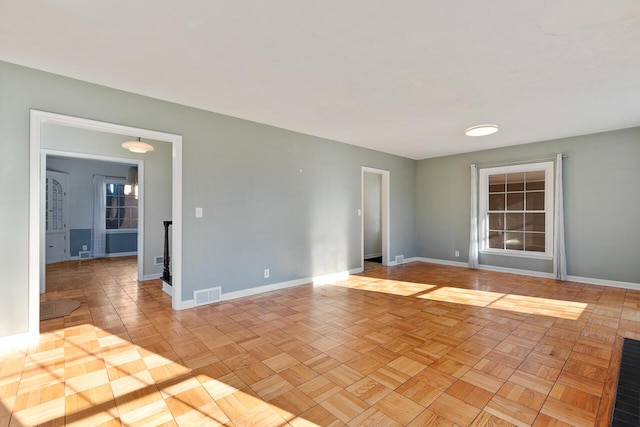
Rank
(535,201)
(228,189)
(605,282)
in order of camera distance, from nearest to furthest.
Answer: (228,189) < (605,282) < (535,201)

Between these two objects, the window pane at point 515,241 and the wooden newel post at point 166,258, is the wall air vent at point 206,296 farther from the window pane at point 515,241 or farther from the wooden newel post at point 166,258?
the window pane at point 515,241

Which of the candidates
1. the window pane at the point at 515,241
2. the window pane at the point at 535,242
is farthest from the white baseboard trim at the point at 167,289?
the window pane at the point at 535,242

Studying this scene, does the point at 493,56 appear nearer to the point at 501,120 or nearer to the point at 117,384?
the point at 501,120

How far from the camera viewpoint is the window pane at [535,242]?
5.25 meters

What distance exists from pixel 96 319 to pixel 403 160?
586 cm

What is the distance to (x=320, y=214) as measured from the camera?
487 centimetres

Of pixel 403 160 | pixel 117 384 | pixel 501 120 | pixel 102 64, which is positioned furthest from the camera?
pixel 403 160

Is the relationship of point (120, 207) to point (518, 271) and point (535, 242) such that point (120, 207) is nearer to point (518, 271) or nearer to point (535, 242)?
point (518, 271)

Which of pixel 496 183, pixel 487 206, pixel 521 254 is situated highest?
pixel 496 183

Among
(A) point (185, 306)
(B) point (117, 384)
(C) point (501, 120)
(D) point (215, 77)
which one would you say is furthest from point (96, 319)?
(C) point (501, 120)

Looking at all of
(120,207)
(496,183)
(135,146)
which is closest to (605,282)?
(496,183)

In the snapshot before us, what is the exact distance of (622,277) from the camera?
4387mm

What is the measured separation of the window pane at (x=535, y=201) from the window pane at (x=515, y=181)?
0.21 metres

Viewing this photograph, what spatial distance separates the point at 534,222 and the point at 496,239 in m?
0.71
